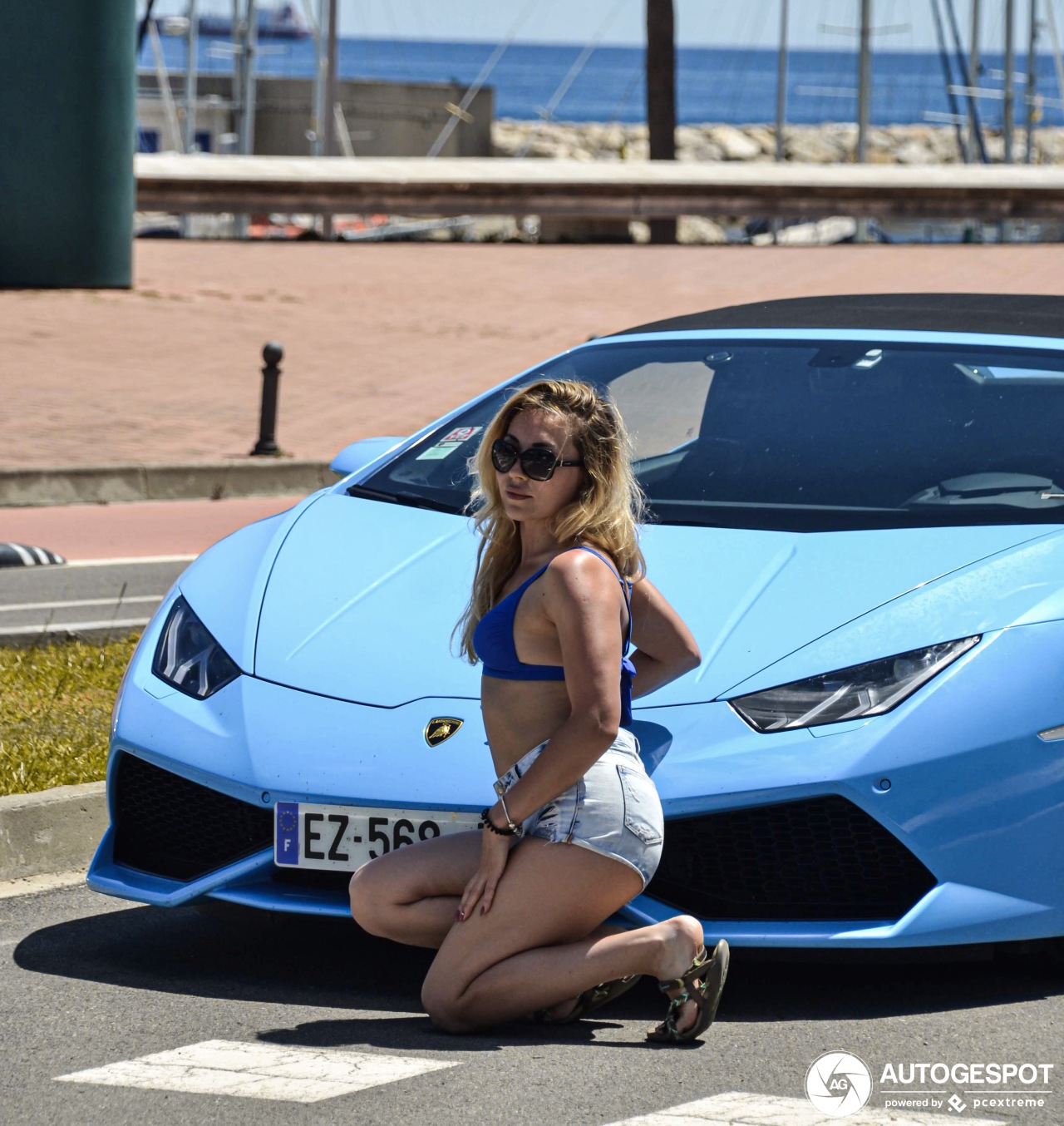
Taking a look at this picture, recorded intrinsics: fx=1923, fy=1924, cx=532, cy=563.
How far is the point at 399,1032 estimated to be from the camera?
367 cm

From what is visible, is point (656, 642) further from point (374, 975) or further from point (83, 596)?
point (83, 596)

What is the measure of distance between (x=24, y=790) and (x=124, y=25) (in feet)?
19.8

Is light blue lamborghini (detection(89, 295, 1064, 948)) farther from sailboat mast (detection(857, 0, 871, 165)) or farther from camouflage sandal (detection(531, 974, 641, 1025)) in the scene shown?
sailboat mast (detection(857, 0, 871, 165))

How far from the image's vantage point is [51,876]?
4.95 meters

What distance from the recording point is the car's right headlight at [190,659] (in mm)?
4176

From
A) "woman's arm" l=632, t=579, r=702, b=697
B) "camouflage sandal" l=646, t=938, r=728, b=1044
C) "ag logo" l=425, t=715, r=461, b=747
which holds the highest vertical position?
"woman's arm" l=632, t=579, r=702, b=697

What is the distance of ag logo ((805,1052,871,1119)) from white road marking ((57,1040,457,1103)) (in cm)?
65

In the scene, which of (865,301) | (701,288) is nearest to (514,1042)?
(865,301)

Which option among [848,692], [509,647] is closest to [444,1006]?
[509,647]

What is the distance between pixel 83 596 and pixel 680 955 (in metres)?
5.74

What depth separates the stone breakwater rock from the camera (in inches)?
2756

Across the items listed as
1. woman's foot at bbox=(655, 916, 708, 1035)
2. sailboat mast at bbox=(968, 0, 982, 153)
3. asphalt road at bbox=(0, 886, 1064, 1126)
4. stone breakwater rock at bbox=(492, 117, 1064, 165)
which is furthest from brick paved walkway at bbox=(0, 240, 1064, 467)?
stone breakwater rock at bbox=(492, 117, 1064, 165)

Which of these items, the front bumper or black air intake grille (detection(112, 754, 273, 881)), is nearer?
the front bumper

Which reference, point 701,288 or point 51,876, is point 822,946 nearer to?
point 51,876
